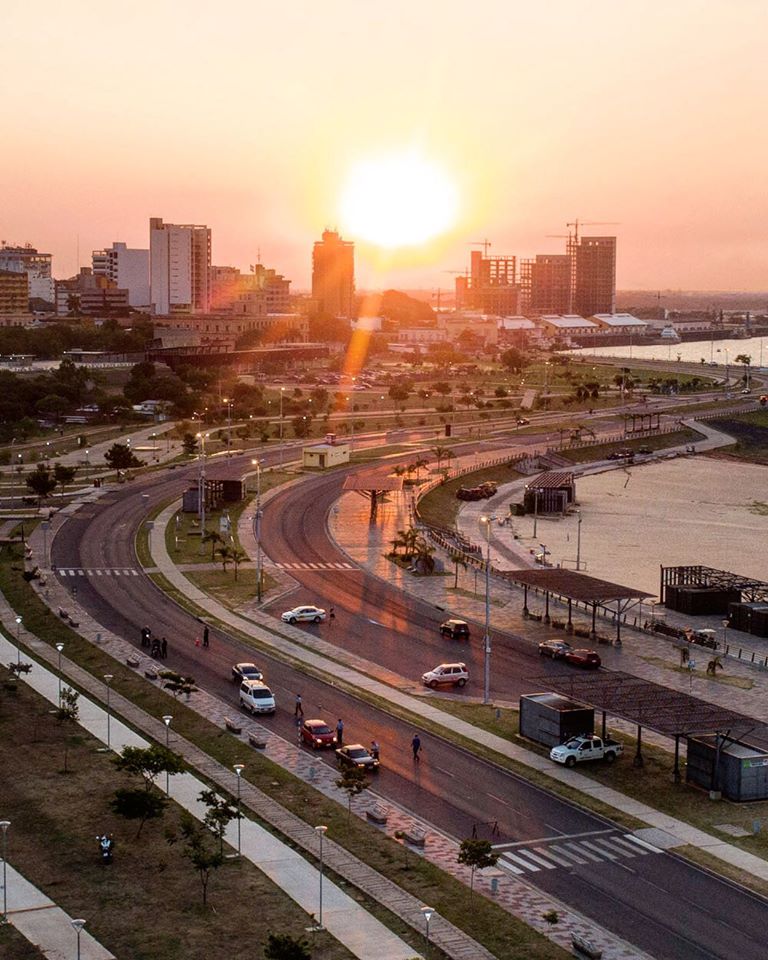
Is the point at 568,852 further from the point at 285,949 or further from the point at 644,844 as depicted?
the point at 285,949

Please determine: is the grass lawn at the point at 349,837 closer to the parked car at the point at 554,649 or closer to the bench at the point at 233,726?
the bench at the point at 233,726

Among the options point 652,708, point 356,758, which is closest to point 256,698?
point 356,758

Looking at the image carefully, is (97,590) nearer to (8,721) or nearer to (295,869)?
(8,721)

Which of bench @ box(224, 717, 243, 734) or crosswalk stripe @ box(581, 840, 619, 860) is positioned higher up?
crosswalk stripe @ box(581, 840, 619, 860)

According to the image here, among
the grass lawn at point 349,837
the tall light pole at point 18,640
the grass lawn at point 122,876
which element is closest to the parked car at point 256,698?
the grass lawn at point 349,837

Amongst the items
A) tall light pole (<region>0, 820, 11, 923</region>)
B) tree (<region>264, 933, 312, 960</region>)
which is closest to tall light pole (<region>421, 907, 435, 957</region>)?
tree (<region>264, 933, 312, 960</region>)

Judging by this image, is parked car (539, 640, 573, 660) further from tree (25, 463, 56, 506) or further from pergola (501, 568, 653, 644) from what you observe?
tree (25, 463, 56, 506)

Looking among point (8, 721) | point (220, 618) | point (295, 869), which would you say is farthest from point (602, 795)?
point (220, 618)
